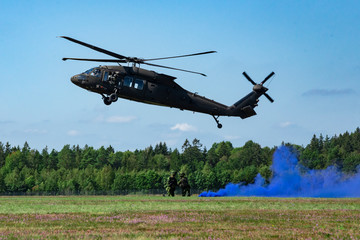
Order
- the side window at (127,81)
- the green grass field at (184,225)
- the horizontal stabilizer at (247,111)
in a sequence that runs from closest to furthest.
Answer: the green grass field at (184,225) → the side window at (127,81) → the horizontal stabilizer at (247,111)

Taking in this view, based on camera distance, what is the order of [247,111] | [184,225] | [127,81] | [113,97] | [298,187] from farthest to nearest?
[298,187] → [247,111] → [127,81] → [113,97] → [184,225]

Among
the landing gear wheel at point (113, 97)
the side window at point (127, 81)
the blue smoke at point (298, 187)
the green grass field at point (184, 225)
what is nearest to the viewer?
the green grass field at point (184, 225)

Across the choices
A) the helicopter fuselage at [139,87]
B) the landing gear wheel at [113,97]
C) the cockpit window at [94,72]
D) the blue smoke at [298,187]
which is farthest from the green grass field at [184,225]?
the blue smoke at [298,187]

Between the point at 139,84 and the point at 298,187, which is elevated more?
the point at 139,84

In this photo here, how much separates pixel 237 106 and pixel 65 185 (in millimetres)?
139824

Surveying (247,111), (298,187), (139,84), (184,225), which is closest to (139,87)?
(139,84)

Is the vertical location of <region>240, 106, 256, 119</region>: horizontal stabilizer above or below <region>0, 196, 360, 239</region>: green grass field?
above

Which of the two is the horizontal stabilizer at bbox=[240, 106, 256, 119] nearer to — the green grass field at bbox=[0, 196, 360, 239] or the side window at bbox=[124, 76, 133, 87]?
the side window at bbox=[124, 76, 133, 87]

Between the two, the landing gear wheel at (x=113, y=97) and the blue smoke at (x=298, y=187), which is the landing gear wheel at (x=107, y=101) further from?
the blue smoke at (x=298, y=187)

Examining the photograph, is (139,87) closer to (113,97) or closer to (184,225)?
(113,97)

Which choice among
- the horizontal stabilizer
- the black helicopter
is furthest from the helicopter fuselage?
the horizontal stabilizer

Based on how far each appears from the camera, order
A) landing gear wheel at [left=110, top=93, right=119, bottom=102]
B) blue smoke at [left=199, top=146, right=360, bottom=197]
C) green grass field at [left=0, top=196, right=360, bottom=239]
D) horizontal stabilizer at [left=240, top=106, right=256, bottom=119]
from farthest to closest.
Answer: blue smoke at [left=199, top=146, right=360, bottom=197]
horizontal stabilizer at [left=240, top=106, right=256, bottom=119]
landing gear wheel at [left=110, top=93, right=119, bottom=102]
green grass field at [left=0, top=196, right=360, bottom=239]

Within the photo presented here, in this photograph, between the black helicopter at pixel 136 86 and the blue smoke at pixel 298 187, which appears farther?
the blue smoke at pixel 298 187

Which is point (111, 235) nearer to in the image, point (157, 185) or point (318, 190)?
point (318, 190)
